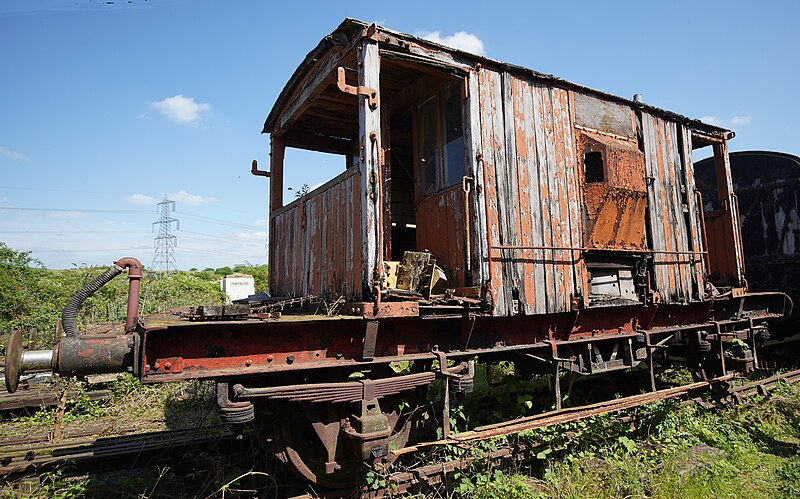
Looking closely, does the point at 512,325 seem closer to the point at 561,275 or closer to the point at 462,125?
the point at 561,275

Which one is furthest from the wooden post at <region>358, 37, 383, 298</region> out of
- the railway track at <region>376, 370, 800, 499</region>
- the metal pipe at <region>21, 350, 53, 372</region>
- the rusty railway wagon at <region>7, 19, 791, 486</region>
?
the metal pipe at <region>21, 350, 53, 372</region>

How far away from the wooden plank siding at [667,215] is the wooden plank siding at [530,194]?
159cm

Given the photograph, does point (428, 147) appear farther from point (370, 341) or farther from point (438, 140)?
point (370, 341)

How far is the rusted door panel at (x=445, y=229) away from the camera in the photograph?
17.2 ft

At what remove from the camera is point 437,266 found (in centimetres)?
530

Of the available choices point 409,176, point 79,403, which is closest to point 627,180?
point 409,176

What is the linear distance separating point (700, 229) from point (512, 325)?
165 inches

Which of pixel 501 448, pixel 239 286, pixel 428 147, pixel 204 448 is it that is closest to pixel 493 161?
pixel 428 147

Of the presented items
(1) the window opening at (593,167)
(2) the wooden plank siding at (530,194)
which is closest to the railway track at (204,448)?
(2) the wooden plank siding at (530,194)

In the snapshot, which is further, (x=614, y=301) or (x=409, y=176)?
(x=409, y=176)

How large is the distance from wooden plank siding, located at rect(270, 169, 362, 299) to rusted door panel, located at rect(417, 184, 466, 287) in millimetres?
1211

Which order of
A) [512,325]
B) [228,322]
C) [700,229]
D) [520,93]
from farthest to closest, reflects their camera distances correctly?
[700,229] → [520,93] → [512,325] → [228,322]

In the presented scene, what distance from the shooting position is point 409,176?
7.61 m

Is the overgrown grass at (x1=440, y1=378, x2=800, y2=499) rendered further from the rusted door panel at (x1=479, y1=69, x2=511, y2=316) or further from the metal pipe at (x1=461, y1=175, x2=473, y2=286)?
the metal pipe at (x1=461, y1=175, x2=473, y2=286)
